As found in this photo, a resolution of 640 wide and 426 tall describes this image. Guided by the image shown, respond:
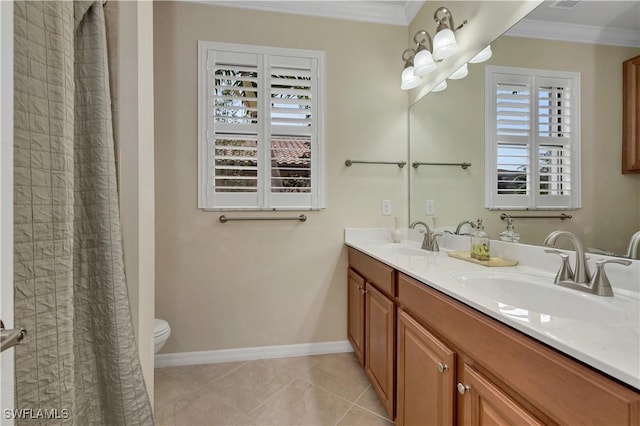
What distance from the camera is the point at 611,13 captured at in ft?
3.30

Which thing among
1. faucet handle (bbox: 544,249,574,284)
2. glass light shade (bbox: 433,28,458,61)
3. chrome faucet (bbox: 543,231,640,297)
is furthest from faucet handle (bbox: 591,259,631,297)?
glass light shade (bbox: 433,28,458,61)

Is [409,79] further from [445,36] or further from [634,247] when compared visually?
[634,247]

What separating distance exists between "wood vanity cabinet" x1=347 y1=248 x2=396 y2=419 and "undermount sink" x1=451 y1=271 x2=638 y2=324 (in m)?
0.43

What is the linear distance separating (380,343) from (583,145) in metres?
1.30

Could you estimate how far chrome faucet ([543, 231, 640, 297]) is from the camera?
36.2 inches

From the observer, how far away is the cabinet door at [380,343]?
1490 millimetres

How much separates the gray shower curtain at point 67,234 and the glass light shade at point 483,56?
1693mm

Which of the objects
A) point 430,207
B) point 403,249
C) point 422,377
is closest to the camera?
point 422,377

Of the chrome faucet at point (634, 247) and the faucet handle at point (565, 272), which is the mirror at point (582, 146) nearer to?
the chrome faucet at point (634, 247)

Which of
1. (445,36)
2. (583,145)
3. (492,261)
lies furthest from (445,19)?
(492,261)

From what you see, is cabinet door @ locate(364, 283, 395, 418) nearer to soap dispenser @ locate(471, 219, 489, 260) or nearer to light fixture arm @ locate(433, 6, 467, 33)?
soap dispenser @ locate(471, 219, 489, 260)

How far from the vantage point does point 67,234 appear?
66 cm

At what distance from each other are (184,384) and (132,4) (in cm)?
207

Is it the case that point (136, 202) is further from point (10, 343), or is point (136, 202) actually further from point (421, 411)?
point (421, 411)
